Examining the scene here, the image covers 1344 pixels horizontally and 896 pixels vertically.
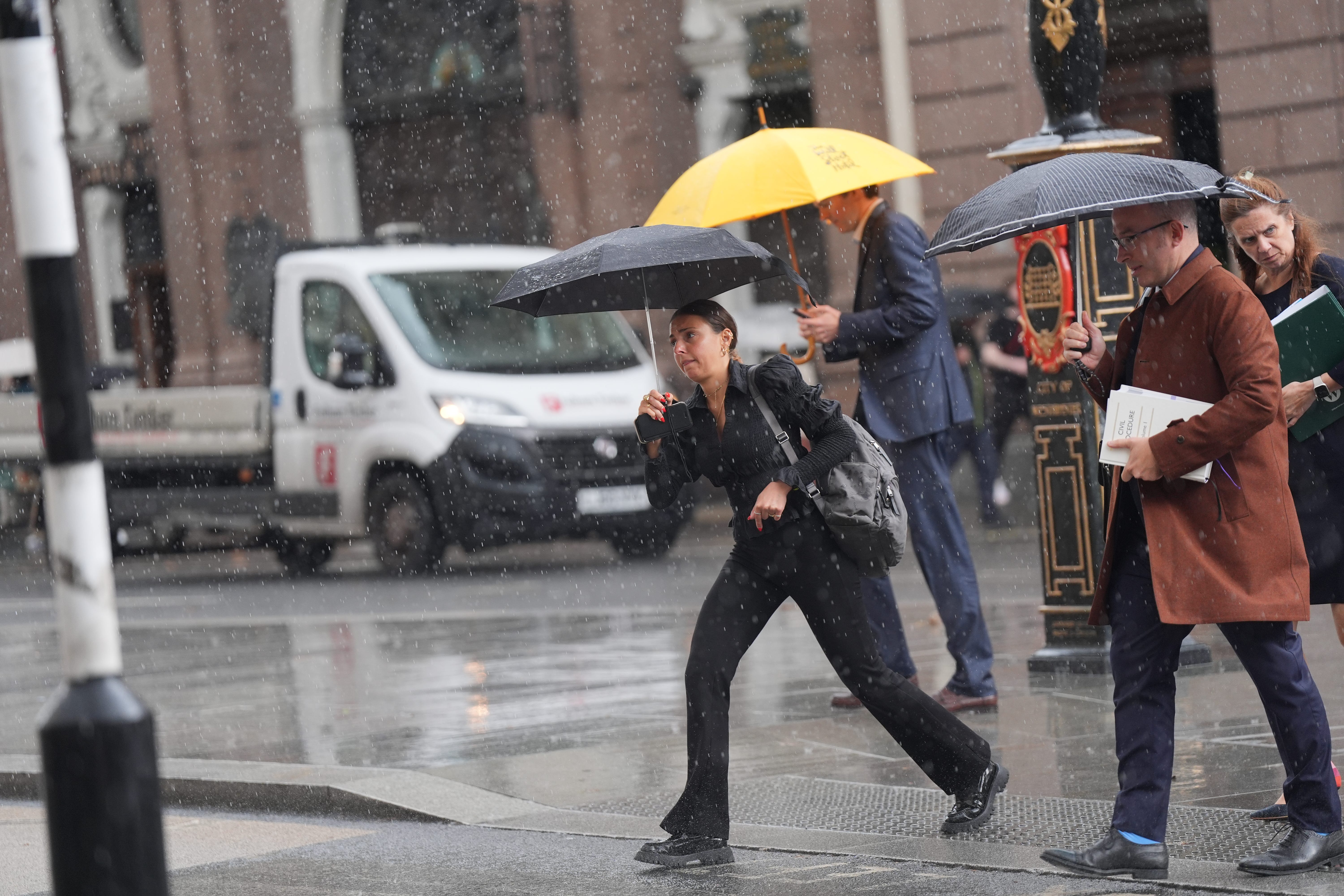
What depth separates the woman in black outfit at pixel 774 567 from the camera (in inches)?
218

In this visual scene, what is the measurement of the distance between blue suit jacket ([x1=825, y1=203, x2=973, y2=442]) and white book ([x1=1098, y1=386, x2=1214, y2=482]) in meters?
2.40

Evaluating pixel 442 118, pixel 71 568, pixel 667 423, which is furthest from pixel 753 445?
pixel 442 118

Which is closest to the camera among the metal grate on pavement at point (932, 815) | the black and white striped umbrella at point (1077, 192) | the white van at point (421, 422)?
the black and white striped umbrella at point (1077, 192)

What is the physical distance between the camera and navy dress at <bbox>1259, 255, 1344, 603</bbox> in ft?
18.0

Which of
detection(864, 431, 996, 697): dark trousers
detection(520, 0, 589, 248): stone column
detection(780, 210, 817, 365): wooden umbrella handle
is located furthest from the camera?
detection(520, 0, 589, 248): stone column

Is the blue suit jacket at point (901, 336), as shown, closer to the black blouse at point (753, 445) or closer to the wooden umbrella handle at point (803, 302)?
the wooden umbrella handle at point (803, 302)

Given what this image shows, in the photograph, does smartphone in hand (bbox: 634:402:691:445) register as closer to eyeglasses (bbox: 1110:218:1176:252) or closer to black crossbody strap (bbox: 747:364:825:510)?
black crossbody strap (bbox: 747:364:825:510)

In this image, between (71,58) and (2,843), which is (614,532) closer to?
(2,843)

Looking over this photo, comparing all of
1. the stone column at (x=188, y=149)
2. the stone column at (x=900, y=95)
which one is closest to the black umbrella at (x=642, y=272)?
the stone column at (x=900, y=95)

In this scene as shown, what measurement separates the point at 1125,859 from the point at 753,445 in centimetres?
145

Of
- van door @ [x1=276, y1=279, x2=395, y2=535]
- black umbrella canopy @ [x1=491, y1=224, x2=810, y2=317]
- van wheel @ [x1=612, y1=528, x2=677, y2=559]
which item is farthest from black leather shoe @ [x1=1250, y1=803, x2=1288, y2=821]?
van door @ [x1=276, y1=279, x2=395, y2=535]

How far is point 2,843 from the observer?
6426 mm

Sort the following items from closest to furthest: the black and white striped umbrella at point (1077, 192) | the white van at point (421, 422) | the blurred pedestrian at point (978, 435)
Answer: the black and white striped umbrella at point (1077, 192) < the blurred pedestrian at point (978, 435) < the white van at point (421, 422)

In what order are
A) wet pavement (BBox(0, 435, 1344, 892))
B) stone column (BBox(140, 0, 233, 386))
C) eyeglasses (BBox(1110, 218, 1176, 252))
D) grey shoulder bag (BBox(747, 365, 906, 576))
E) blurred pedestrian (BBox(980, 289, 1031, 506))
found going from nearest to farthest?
eyeglasses (BBox(1110, 218, 1176, 252)) < grey shoulder bag (BBox(747, 365, 906, 576)) < wet pavement (BBox(0, 435, 1344, 892)) < blurred pedestrian (BBox(980, 289, 1031, 506)) < stone column (BBox(140, 0, 233, 386))
